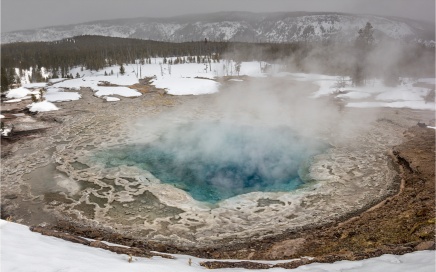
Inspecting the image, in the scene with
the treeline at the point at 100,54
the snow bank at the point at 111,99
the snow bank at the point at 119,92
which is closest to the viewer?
the snow bank at the point at 111,99

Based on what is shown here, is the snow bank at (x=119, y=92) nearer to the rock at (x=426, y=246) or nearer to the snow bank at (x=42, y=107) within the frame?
the snow bank at (x=42, y=107)

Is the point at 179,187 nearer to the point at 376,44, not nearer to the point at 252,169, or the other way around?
the point at 252,169

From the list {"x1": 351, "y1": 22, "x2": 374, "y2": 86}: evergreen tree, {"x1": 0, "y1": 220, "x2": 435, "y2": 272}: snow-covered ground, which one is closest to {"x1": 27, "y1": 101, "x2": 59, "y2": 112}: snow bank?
{"x1": 0, "y1": 220, "x2": 435, "y2": 272}: snow-covered ground

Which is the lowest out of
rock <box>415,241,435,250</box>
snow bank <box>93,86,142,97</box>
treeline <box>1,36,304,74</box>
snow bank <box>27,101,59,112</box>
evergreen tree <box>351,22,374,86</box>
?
rock <box>415,241,435,250</box>

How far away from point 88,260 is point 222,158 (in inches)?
370

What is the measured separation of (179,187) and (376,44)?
34.5 m

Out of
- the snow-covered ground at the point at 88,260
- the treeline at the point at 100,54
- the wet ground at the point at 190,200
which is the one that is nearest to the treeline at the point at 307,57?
the treeline at the point at 100,54

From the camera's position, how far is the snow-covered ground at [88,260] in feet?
16.5

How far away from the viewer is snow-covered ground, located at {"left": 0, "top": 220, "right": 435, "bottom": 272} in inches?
199

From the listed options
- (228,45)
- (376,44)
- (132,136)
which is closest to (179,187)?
(132,136)

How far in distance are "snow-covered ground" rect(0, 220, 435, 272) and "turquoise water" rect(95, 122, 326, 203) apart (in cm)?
500

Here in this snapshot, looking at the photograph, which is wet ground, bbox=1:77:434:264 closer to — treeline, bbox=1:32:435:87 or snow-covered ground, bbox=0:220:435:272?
snow-covered ground, bbox=0:220:435:272

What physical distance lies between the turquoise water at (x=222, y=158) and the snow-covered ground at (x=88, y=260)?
500 centimetres

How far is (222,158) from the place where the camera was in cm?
1446
